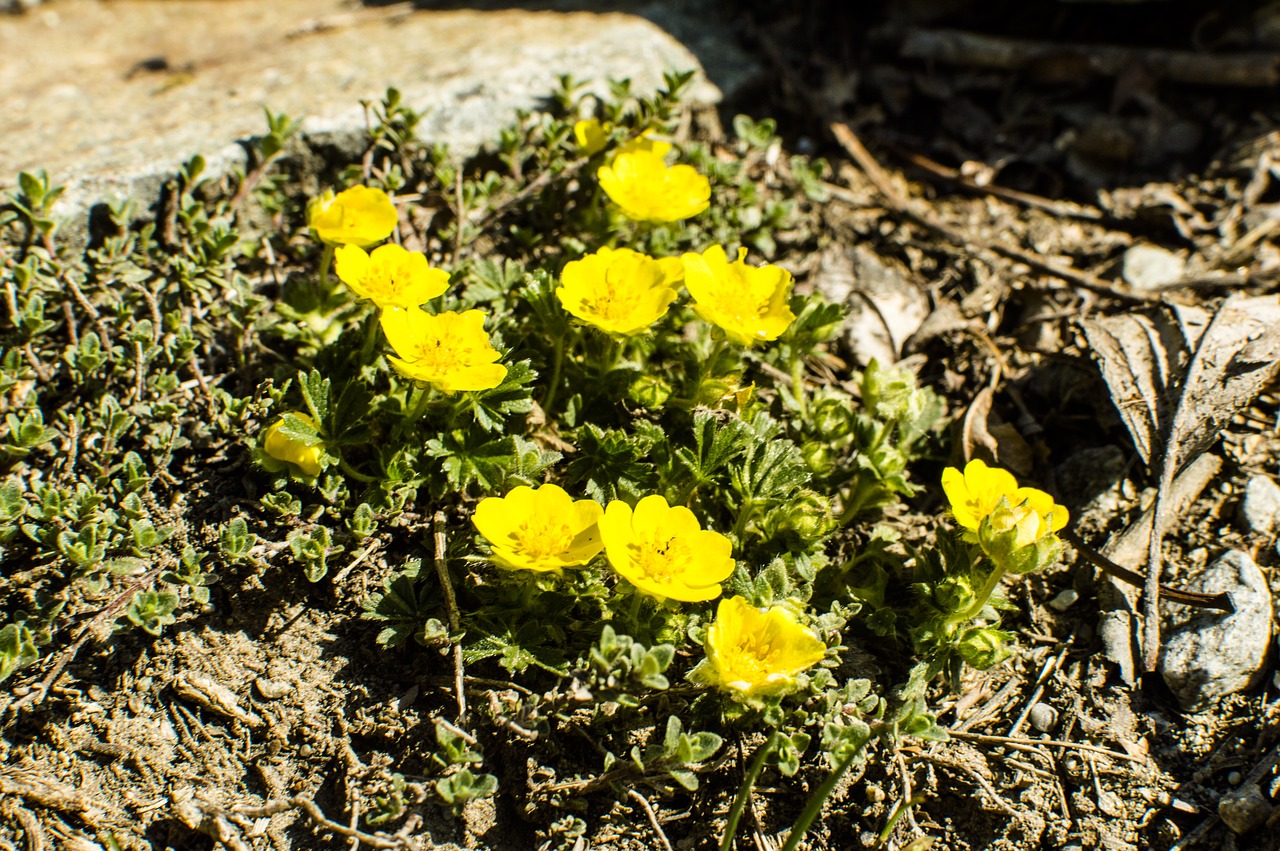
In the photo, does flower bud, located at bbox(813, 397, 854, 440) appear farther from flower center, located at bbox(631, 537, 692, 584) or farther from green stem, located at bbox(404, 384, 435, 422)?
green stem, located at bbox(404, 384, 435, 422)

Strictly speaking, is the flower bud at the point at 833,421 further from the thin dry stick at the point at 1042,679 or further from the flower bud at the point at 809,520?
A: the thin dry stick at the point at 1042,679

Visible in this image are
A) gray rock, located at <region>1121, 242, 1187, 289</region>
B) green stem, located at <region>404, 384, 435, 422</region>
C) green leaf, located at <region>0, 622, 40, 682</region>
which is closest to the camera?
green leaf, located at <region>0, 622, 40, 682</region>

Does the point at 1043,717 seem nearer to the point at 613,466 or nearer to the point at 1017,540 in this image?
the point at 1017,540

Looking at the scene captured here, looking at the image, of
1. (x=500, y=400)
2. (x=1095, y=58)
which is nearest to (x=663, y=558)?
(x=500, y=400)

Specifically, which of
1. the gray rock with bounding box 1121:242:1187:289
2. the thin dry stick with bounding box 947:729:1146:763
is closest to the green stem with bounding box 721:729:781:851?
the thin dry stick with bounding box 947:729:1146:763

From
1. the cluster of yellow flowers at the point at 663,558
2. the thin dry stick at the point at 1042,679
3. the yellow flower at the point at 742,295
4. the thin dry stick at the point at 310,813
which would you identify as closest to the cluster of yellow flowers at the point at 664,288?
the yellow flower at the point at 742,295

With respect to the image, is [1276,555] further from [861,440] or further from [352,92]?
[352,92]

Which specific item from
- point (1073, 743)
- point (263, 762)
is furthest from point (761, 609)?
point (263, 762)
